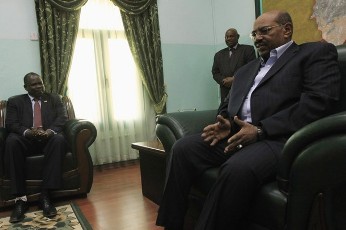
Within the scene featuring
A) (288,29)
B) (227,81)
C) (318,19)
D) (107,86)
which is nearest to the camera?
(288,29)

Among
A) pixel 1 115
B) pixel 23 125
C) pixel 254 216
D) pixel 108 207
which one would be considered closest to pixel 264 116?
pixel 254 216

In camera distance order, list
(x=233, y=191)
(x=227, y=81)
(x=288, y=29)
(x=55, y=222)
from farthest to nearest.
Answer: (x=227, y=81) → (x=55, y=222) → (x=288, y=29) → (x=233, y=191)

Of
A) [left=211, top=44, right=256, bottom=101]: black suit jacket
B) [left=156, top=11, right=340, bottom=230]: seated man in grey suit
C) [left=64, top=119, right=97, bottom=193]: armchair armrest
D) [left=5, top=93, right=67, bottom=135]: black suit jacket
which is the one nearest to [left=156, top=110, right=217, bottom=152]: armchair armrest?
[left=156, top=11, right=340, bottom=230]: seated man in grey suit

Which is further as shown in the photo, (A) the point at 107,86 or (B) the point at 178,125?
(A) the point at 107,86

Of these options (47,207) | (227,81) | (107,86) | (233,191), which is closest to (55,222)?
(47,207)

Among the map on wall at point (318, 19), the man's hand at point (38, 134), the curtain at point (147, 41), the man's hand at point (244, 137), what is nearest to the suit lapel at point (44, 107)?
the man's hand at point (38, 134)

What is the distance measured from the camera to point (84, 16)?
382 cm

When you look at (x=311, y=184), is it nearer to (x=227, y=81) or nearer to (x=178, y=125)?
(x=178, y=125)

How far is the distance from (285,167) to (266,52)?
0.82m

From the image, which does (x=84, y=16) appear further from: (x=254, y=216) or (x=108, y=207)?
(x=254, y=216)

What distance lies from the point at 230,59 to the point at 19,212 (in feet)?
9.74

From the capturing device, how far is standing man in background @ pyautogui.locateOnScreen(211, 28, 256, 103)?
3895 mm

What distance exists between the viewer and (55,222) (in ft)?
6.85

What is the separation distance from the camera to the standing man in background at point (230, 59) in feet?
12.8
